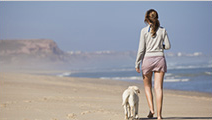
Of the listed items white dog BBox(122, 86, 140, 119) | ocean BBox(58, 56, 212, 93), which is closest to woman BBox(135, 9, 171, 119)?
white dog BBox(122, 86, 140, 119)

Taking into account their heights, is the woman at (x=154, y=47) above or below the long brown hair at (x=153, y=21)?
below

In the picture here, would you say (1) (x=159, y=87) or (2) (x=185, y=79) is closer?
(1) (x=159, y=87)

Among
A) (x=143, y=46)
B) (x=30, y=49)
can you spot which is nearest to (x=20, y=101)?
(x=143, y=46)

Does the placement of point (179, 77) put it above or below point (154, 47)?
below

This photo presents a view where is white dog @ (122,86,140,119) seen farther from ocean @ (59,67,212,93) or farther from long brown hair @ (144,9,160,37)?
ocean @ (59,67,212,93)

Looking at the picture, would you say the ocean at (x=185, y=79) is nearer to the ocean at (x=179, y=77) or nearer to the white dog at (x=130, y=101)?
the ocean at (x=179, y=77)

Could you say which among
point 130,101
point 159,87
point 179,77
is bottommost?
point 179,77

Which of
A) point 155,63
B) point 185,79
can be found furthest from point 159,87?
point 185,79

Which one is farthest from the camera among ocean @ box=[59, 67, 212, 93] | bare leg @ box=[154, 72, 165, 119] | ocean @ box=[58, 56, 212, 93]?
ocean @ box=[58, 56, 212, 93]

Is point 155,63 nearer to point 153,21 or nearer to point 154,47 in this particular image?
point 154,47

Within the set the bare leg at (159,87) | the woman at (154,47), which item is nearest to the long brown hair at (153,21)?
the woman at (154,47)

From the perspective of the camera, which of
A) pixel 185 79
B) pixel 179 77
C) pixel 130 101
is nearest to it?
pixel 130 101

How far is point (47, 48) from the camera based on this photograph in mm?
149250

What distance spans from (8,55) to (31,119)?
125 metres
